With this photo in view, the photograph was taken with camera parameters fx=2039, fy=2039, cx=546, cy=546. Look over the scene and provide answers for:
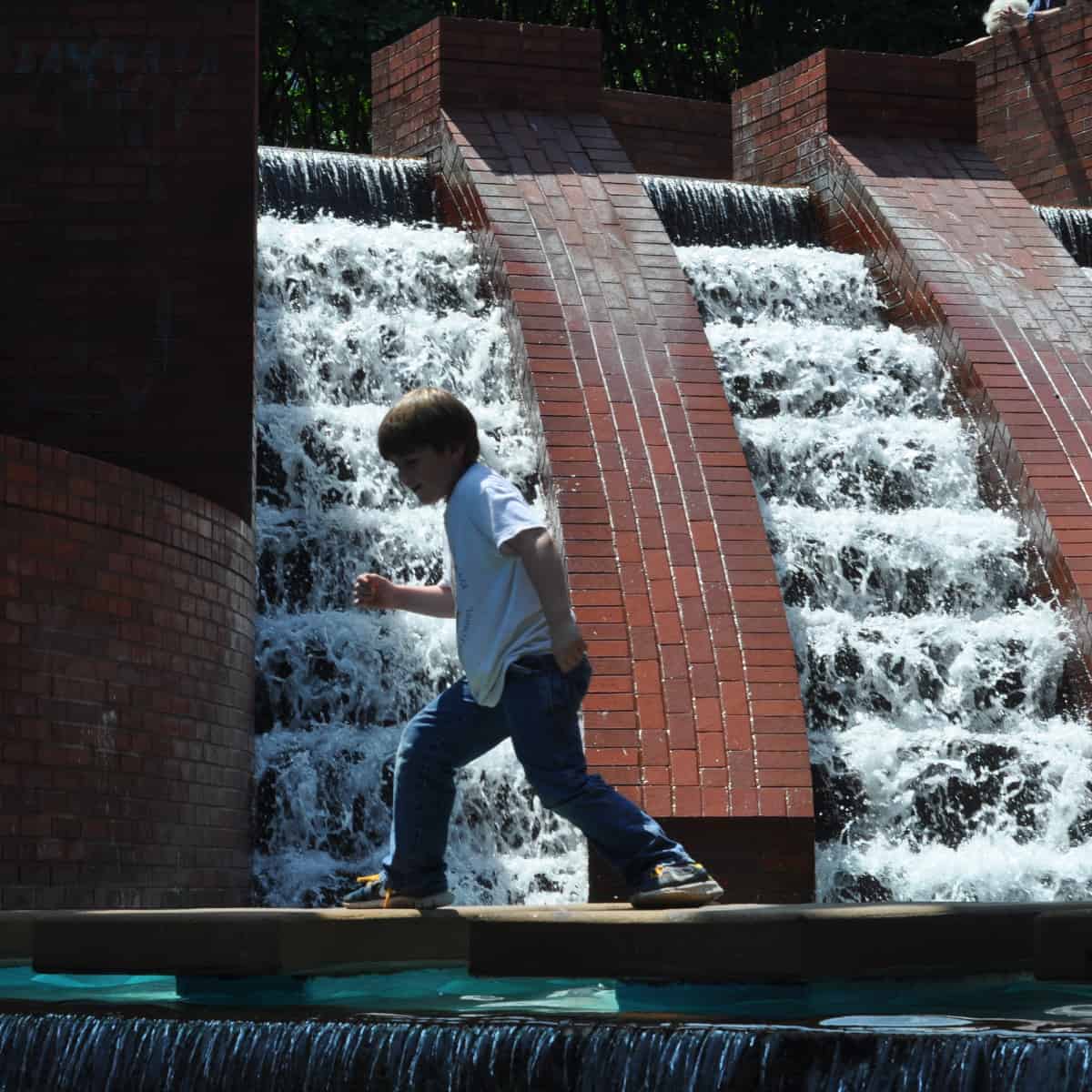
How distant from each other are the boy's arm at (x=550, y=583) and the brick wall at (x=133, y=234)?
15.1 ft

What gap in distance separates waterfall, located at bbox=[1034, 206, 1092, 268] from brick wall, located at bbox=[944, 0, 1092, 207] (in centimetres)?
87

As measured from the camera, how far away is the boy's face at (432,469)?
5.03 meters

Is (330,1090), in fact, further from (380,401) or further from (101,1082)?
(380,401)

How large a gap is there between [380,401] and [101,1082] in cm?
760

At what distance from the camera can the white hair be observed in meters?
17.6

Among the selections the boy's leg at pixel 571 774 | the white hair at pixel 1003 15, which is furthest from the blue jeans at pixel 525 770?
the white hair at pixel 1003 15

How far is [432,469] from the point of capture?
5.04 meters

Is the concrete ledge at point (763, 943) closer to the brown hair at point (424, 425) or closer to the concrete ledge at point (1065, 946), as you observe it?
the concrete ledge at point (1065, 946)

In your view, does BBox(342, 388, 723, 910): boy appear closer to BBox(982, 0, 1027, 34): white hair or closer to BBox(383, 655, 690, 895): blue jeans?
BBox(383, 655, 690, 895): blue jeans

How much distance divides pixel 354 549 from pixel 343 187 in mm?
4487

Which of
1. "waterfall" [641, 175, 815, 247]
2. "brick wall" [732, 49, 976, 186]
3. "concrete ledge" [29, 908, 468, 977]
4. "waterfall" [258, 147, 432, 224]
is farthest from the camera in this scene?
"brick wall" [732, 49, 976, 186]

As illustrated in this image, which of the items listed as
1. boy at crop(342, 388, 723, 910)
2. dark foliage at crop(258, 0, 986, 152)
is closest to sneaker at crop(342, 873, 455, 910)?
boy at crop(342, 388, 723, 910)

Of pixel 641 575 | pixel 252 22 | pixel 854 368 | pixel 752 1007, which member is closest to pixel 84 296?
pixel 252 22

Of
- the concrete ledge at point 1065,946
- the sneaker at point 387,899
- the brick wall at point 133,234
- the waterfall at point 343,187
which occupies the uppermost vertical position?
the waterfall at point 343,187
